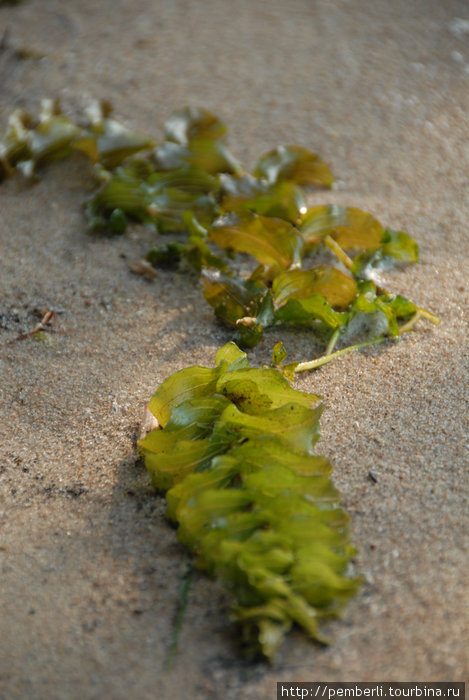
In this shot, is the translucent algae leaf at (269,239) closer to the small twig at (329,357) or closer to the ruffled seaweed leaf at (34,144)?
the small twig at (329,357)

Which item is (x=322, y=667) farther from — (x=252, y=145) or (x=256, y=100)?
(x=256, y=100)

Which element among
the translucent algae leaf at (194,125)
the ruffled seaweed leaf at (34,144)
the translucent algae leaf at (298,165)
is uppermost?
the translucent algae leaf at (298,165)

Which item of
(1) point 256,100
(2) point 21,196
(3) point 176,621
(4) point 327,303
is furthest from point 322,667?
(1) point 256,100

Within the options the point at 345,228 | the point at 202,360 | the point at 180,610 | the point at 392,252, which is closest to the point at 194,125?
the point at 345,228

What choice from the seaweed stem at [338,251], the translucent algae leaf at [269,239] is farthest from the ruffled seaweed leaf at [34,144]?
the seaweed stem at [338,251]

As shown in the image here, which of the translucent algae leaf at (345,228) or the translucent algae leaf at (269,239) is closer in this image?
the translucent algae leaf at (269,239)

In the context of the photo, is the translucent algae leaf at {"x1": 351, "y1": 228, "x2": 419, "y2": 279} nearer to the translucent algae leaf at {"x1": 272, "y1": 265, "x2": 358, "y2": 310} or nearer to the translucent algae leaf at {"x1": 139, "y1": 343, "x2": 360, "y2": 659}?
the translucent algae leaf at {"x1": 272, "y1": 265, "x2": 358, "y2": 310}

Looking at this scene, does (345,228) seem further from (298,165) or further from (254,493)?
(254,493)
